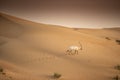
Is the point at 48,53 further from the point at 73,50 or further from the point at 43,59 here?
the point at 73,50

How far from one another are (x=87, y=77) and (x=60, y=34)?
4197mm

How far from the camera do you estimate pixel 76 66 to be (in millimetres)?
7984

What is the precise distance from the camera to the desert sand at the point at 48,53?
7.35 m

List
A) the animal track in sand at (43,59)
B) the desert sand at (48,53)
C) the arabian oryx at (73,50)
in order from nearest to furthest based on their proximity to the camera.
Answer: the desert sand at (48,53)
the animal track in sand at (43,59)
the arabian oryx at (73,50)

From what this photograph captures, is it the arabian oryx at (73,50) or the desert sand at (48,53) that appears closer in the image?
the desert sand at (48,53)

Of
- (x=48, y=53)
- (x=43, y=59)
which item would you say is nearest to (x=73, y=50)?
(x=48, y=53)

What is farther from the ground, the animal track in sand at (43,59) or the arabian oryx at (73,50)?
the arabian oryx at (73,50)

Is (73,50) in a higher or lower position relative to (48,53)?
higher

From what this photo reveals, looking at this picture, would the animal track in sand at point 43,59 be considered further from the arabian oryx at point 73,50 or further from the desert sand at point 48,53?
the arabian oryx at point 73,50

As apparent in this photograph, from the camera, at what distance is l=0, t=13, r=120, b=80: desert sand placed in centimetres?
735

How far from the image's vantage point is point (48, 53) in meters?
8.97

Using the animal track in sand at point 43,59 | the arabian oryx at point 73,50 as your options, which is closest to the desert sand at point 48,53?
the animal track in sand at point 43,59

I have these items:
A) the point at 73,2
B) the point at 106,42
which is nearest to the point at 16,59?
the point at 106,42

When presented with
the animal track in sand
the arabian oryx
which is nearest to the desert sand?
the animal track in sand
